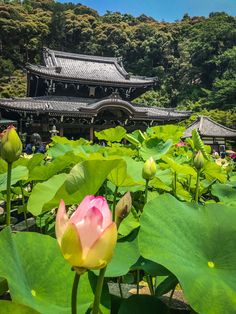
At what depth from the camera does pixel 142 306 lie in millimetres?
504

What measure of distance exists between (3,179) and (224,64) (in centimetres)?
3856

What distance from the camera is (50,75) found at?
15.2m

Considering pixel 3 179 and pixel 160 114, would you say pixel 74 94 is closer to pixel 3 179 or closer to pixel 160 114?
pixel 160 114

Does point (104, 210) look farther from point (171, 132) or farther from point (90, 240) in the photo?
point (171, 132)

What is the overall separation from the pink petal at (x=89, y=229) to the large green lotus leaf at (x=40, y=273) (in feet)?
0.35

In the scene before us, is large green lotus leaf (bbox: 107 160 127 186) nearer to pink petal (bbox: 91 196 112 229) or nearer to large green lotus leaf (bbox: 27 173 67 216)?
large green lotus leaf (bbox: 27 173 67 216)

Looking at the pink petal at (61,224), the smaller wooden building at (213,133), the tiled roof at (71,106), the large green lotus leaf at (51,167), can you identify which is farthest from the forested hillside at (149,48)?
the pink petal at (61,224)

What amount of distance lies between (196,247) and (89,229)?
21cm

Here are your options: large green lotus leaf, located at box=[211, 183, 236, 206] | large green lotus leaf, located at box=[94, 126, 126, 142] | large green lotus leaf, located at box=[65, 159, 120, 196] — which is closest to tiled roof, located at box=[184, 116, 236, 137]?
large green lotus leaf, located at box=[94, 126, 126, 142]

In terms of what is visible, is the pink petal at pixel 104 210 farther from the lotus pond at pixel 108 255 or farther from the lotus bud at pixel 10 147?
the lotus bud at pixel 10 147

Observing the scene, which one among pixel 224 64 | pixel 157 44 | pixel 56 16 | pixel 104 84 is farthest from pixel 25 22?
pixel 104 84

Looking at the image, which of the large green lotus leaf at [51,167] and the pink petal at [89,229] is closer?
the pink petal at [89,229]

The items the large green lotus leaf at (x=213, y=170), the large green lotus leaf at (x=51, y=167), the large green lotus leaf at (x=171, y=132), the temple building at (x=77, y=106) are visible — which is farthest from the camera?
the temple building at (x=77, y=106)

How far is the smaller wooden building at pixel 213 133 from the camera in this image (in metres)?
19.5
